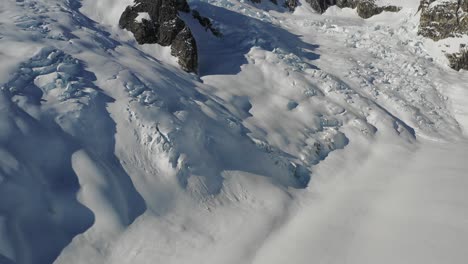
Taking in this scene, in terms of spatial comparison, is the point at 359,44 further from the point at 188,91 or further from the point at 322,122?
the point at 188,91

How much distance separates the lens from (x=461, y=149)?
55.3 ft

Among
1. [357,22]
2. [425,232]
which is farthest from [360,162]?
[357,22]

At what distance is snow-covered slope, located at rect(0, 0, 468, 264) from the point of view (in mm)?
9773

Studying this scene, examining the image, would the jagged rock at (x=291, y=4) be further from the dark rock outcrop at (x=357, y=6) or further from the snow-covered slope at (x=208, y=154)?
the snow-covered slope at (x=208, y=154)

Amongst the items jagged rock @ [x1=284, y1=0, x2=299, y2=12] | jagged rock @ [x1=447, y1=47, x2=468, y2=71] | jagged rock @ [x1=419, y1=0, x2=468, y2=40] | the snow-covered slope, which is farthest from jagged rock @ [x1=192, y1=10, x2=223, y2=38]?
jagged rock @ [x1=447, y1=47, x2=468, y2=71]

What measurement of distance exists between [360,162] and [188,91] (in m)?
7.88

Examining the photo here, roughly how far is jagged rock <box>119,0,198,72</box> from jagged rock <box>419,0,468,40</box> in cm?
1834

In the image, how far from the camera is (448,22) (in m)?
26.1

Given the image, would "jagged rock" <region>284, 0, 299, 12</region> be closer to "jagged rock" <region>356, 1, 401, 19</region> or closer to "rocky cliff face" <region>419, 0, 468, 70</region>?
"jagged rock" <region>356, 1, 401, 19</region>

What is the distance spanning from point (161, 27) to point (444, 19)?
2044 centimetres

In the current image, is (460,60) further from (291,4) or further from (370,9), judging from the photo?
(291,4)

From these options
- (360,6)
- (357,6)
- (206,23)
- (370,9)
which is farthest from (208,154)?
(357,6)

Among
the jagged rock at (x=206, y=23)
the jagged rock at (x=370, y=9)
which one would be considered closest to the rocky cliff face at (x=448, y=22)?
the jagged rock at (x=370, y=9)

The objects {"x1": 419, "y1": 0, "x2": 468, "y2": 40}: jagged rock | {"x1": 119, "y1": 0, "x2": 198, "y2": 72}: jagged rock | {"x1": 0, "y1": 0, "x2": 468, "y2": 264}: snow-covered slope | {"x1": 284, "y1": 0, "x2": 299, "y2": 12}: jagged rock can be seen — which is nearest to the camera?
{"x1": 0, "y1": 0, "x2": 468, "y2": 264}: snow-covered slope
